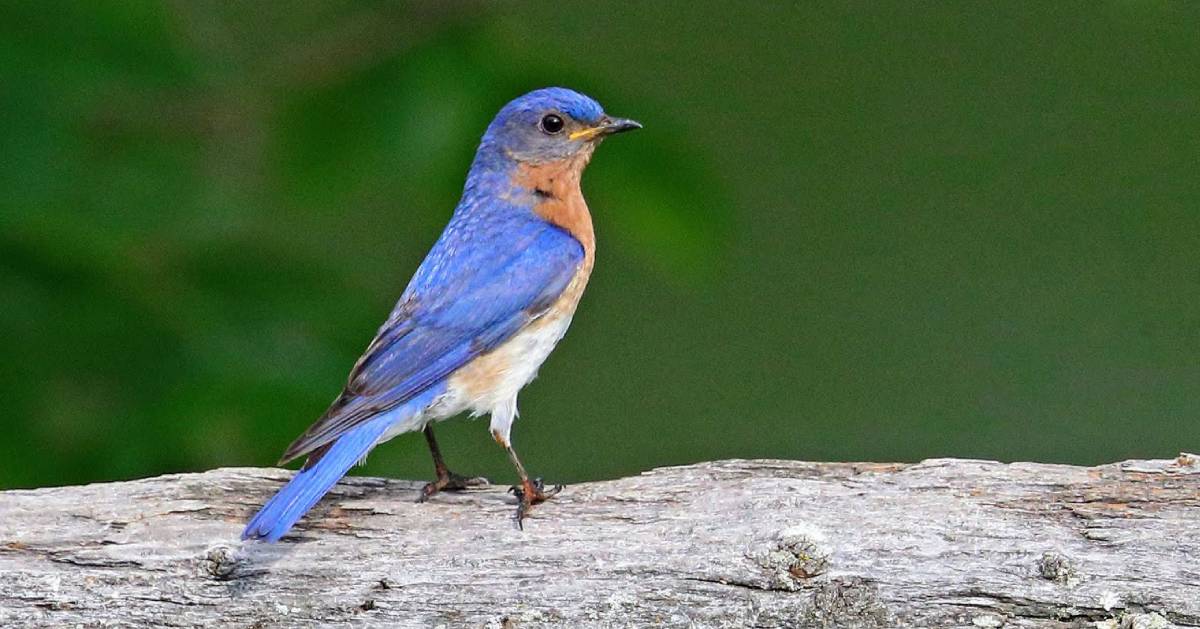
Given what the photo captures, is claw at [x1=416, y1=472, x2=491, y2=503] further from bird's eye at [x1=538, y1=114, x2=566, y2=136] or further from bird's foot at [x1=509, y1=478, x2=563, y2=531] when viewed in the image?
bird's eye at [x1=538, y1=114, x2=566, y2=136]

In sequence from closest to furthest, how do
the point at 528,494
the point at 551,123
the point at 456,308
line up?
the point at 528,494 → the point at 456,308 → the point at 551,123

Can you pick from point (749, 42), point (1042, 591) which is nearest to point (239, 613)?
point (1042, 591)

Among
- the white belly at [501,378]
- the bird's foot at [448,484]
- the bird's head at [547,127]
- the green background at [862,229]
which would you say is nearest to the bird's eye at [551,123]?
the bird's head at [547,127]

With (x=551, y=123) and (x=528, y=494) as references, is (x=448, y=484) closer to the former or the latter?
(x=528, y=494)

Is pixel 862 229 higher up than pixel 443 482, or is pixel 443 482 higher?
pixel 862 229

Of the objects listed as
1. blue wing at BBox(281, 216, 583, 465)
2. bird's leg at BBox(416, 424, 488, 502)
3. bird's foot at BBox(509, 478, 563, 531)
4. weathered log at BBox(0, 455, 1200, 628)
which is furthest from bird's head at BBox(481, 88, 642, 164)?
weathered log at BBox(0, 455, 1200, 628)

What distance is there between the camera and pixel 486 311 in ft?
14.5

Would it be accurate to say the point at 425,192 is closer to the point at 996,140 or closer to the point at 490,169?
the point at 490,169

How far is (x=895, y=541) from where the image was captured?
3666 mm

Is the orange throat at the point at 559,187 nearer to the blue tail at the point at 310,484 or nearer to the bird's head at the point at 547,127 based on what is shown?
the bird's head at the point at 547,127

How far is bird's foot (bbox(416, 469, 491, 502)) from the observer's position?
13.3 feet

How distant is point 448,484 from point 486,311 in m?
0.48

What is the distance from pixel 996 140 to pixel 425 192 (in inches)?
258

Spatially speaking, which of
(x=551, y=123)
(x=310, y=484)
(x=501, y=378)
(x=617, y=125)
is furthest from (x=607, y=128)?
(x=310, y=484)
